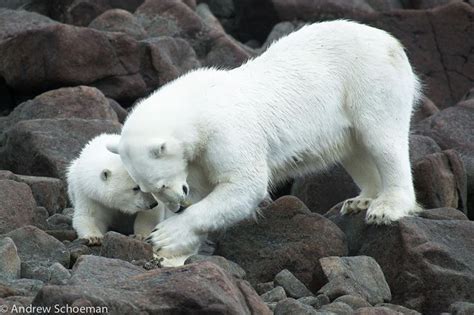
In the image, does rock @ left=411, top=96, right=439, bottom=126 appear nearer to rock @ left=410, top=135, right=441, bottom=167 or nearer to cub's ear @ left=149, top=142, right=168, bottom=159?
rock @ left=410, top=135, right=441, bottom=167

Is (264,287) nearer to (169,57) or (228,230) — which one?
(228,230)

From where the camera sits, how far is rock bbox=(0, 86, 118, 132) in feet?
46.9

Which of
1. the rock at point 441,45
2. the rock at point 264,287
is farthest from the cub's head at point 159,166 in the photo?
the rock at point 441,45

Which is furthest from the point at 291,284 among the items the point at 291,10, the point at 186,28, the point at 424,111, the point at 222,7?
the point at 222,7

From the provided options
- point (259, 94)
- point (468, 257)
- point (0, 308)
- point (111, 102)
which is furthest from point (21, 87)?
point (0, 308)

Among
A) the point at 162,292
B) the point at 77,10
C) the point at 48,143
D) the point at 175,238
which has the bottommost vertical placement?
the point at 77,10

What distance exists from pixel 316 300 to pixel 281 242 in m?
1.23

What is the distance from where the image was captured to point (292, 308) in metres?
8.55

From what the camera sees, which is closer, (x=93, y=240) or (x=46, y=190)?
(x=93, y=240)

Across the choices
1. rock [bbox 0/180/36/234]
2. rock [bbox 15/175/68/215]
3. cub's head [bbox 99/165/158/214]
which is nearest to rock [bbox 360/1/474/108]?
rock [bbox 15/175/68/215]

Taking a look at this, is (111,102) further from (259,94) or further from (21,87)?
(259,94)

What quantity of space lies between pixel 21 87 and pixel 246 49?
4.54 m

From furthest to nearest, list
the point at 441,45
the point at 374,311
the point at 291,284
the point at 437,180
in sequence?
the point at 441,45 → the point at 437,180 → the point at 291,284 → the point at 374,311

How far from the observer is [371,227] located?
10.6 meters
